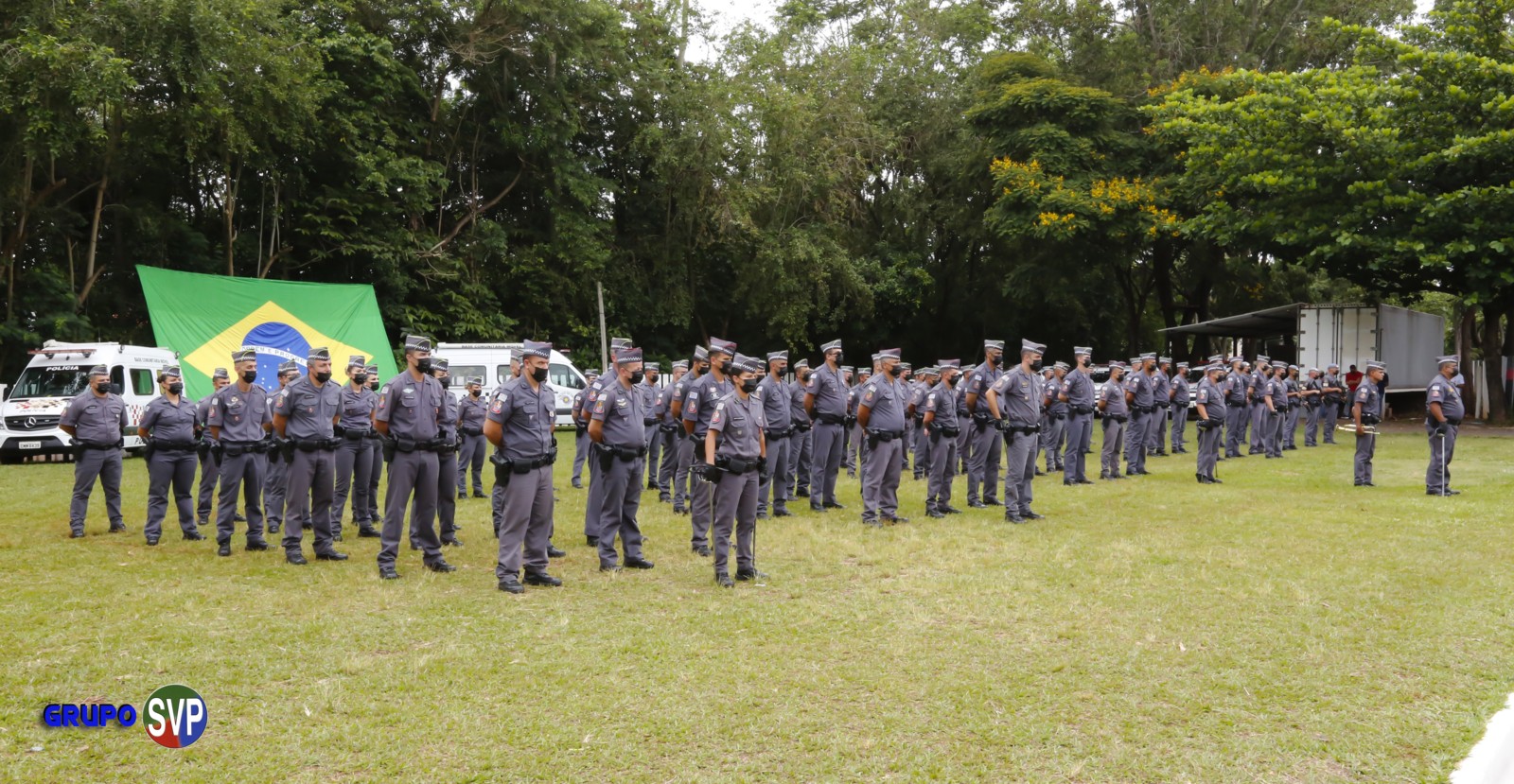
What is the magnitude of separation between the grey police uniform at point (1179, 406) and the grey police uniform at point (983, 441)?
8954 mm

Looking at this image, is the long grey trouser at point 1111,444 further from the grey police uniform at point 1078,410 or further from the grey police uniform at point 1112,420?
the grey police uniform at point 1078,410

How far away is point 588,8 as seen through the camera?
98.3 ft

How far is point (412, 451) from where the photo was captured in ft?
29.5

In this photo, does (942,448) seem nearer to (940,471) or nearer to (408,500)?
(940,471)

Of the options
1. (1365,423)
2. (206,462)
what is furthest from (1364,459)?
(206,462)

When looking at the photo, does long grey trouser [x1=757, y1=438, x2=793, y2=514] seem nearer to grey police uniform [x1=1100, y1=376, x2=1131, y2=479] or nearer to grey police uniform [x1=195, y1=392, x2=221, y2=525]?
grey police uniform [x1=195, y1=392, x2=221, y2=525]

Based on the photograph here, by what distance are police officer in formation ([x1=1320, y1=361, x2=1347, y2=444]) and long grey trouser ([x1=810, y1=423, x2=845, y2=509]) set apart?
1626 cm

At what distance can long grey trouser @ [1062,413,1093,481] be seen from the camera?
16516mm

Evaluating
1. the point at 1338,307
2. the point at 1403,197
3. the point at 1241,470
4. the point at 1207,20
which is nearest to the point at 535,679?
the point at 1241,470

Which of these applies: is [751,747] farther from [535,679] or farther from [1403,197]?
[1403,197]

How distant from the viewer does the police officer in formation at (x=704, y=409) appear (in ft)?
31.4

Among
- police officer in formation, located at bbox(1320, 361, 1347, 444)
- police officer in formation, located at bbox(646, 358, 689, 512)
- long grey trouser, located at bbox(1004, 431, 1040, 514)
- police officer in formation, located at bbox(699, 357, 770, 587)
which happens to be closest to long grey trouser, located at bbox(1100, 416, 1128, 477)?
long grey trouser, located at bbox(1004, 431, 1040, 514)

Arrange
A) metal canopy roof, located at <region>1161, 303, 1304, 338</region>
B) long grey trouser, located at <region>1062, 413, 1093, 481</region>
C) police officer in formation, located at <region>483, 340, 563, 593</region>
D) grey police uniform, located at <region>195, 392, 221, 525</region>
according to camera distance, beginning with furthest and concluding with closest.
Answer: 1. metal canopy roof, located at <region>1161, 303, 1304, 338</region>
2. long grey trouser, located at <region>1062, 413, 1093, 481</region>
3. grey police uniform, located at <region>195, 392, 221, 525</region>
4. police officer in formation, located at <region>483, 340, 563, 593</region>

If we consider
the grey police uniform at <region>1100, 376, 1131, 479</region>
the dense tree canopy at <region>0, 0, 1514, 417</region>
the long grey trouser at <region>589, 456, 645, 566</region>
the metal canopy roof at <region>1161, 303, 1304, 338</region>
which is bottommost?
the long grey trouser at <region>589, 456, 645, 566</region>
